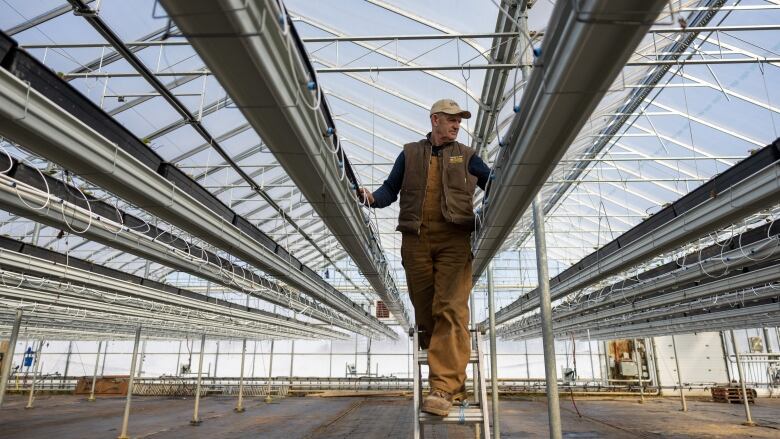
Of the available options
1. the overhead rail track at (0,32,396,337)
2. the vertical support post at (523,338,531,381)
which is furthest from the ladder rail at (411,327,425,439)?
the vertical support post at (523,338,531,381)

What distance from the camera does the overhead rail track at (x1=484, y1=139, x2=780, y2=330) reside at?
514 cm

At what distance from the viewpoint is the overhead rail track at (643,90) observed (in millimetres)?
7176

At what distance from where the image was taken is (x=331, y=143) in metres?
3.46

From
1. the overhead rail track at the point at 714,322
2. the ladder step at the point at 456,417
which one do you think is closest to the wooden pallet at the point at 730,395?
the overhead rail track at the point at 714,322

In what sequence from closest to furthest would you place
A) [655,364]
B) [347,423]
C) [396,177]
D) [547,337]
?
[396,177], [547,337], [347,423], [655,364]

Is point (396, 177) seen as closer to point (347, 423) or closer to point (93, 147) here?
point (93, 147)

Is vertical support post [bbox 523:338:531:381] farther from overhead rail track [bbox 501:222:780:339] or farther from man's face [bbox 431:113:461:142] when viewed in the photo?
man's face [bbox 431:113:461:142]

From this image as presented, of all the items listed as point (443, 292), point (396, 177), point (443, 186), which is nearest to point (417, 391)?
point (443, 292)

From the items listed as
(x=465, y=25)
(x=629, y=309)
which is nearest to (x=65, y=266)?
(x=465, y=25)

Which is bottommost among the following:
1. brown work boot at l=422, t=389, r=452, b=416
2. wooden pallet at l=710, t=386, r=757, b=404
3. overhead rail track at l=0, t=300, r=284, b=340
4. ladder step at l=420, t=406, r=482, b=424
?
wooden pallet at l=710, t=386, r=757, b=404

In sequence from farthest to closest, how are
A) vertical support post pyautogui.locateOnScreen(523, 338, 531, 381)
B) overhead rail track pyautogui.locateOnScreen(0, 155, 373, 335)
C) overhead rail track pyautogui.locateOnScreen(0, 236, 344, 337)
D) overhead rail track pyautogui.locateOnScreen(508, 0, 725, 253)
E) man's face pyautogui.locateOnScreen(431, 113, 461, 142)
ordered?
vertical support post pyautogui.locateOnScreen(523, 338, 531, 381)
overhead rail track pyautogui.locateOnScreen(0, 236, 344, 337)
overhead rail track pyautogui.locateOnScreen(508, 0, 725, 253)
overhead rail track pyautogui.locateOnScreen(0, 155, 373, 335)
man's face pyautogui.locateOnScreen(431, 113, 461, 142)

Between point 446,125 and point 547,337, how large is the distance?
11.1ft

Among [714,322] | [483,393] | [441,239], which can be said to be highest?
[714,322]

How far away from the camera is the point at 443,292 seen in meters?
2.71
